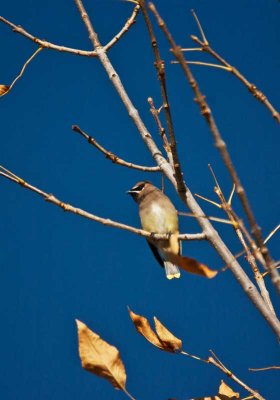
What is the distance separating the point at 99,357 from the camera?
5.22ft

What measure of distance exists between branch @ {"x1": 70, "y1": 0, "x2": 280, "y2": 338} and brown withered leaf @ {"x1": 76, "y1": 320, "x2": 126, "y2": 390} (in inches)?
14.3

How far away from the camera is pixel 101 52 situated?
2447 millimetres

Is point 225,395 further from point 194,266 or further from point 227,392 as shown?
point 194,266

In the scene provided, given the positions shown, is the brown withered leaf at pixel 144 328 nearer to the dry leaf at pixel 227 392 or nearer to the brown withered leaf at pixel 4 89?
the dry leaf at pixel 227 392

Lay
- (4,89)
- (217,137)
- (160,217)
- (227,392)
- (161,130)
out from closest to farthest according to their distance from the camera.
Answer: (217,137) → (227,392) → (4,89) → (161,130) → (160,217)

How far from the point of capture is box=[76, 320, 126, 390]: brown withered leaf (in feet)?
5.13

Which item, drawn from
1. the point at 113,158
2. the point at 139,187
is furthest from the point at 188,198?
the point at 139,187

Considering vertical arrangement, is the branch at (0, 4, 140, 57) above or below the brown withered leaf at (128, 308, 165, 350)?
above

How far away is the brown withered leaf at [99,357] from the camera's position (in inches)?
61.6

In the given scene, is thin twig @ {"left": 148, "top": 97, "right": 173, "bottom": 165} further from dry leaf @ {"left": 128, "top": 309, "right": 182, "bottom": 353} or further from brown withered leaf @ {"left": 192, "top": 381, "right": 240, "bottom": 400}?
brown withered leaf @ {"left": 192, "top": 381, "right": 240, "bottom": 400}

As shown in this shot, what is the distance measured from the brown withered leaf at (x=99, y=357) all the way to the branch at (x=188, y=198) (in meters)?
0.36

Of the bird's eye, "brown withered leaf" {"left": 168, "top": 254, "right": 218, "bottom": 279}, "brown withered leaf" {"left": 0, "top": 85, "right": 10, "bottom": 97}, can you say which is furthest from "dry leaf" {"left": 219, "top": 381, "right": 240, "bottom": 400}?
the bird's eye

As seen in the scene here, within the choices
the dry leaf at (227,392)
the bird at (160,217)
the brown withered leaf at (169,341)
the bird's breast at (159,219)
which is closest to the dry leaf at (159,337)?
the brown withered leaf at (169,341)

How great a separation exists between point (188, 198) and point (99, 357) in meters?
0.64
